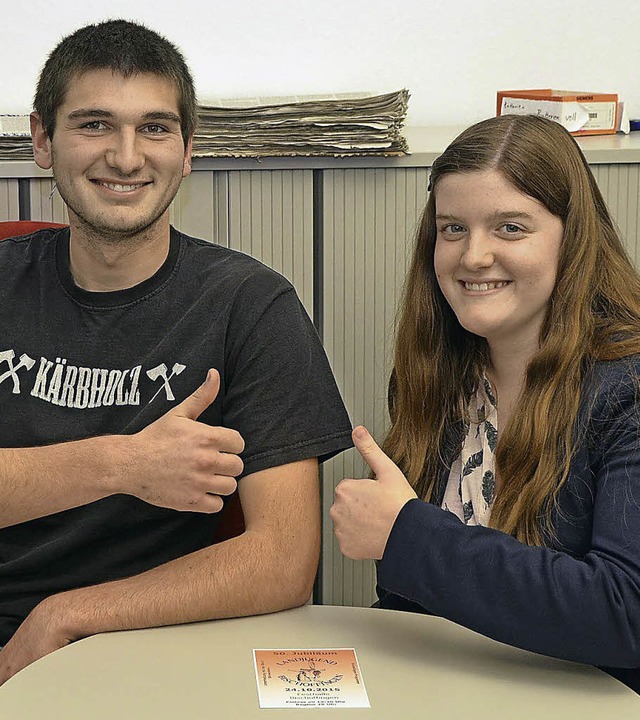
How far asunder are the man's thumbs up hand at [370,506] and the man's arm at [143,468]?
0.17 m

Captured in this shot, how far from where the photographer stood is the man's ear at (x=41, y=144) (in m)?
1.88

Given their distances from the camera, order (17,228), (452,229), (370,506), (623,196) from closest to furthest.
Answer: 1. (370,506)
2. (452,229)
3. (17,228)
4. (623,196)

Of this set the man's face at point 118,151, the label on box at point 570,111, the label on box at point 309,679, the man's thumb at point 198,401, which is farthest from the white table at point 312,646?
the label on box at point 570,111

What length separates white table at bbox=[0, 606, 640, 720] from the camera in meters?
1.11

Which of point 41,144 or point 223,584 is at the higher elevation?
point 41,144

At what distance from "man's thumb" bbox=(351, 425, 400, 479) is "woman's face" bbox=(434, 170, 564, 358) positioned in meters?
0.28

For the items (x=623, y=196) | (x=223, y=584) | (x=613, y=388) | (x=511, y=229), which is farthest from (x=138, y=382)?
(x=623, y=196)

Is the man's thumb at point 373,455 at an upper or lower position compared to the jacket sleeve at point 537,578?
upper

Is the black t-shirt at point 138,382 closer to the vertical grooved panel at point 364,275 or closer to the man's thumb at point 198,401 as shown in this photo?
the man's thumb at point 198,401

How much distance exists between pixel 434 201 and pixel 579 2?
1.16 metres

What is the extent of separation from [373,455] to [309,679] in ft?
1.04

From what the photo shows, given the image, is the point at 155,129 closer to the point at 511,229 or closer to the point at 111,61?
the point at 111,61

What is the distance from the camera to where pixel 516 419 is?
1.53 m

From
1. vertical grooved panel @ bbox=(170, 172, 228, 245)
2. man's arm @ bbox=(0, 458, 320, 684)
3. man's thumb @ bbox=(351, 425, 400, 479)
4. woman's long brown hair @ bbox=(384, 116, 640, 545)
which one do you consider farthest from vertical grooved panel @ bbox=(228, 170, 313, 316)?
man's thumb @ bbox=(351, 425, 400, 479)
